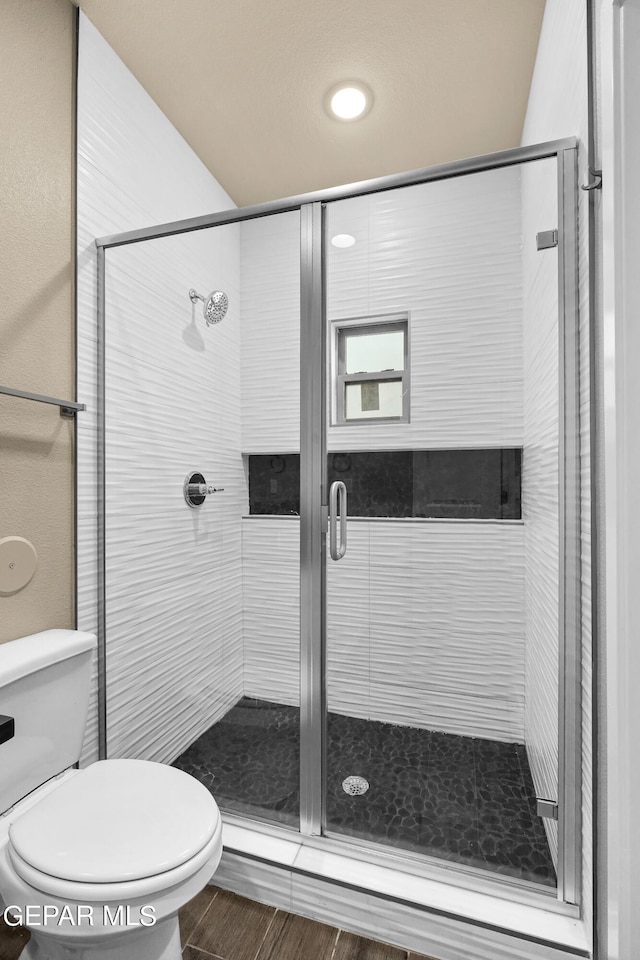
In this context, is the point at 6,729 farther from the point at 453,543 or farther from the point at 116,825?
the point at 453,543

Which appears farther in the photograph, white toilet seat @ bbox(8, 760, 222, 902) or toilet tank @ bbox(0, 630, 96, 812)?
toilet tank @ bbox(0, 630, 96, 812)

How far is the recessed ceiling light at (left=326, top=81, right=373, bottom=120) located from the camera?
1815 mm

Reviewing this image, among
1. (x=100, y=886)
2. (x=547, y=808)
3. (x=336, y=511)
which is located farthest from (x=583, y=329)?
(x=100, y=886)

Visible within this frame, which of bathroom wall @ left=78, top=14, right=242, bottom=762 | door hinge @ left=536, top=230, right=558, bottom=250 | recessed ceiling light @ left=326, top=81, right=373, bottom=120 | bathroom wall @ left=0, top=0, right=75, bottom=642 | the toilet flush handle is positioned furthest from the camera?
recessed ceiling light @ left=326, top=81, right=373, bottom=120

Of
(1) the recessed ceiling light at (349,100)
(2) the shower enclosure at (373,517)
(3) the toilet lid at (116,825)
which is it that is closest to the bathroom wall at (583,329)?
(2) the shower enclosure at (373,517)

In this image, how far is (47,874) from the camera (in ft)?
2.95

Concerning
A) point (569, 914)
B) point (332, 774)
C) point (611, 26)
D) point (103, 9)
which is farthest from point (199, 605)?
point (103, 9)

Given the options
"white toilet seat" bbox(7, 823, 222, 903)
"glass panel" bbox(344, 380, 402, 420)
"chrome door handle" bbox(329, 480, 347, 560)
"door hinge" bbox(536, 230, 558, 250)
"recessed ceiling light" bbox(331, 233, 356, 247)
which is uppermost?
"recessed ceiling light" bbox(331, 233, 356, 247)

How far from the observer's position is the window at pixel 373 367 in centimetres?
136

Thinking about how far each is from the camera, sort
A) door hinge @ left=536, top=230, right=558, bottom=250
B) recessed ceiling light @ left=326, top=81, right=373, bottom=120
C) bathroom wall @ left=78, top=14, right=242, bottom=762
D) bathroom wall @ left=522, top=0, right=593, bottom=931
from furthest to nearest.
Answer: recessed ceiling light @ left=326, top=81, right=373, bottom=120 < bathroom wall @ left=78, top=14, right=242, bottom=762 < door hinge @ left=536, top=230, right=558, bottom=250 < bathroom wall @ left=522, top=0, right=593, bottom=931

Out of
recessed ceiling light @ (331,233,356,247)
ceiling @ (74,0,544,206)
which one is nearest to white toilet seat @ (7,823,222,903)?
recessed ceiling light @ (331,233,356,247)

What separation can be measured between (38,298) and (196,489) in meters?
0.72

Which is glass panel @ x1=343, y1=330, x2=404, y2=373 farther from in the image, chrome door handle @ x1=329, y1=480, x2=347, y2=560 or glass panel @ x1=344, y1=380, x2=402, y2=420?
chrome door handle @ x1=329, y1=480, x2=347, y2=560

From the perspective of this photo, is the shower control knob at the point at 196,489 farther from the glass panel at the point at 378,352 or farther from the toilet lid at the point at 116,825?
the toilet lid at the point at 116,825
